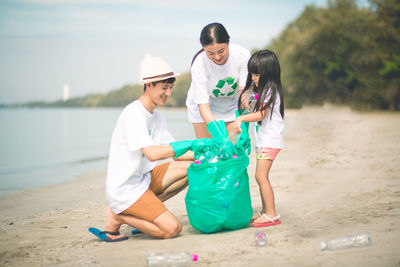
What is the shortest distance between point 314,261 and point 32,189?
5.52 meters

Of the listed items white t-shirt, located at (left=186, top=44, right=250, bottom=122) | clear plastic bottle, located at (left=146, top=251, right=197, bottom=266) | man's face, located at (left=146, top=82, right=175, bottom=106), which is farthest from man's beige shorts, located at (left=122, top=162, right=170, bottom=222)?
white t-shirt, located at (left=186, top=44, right=250, bottom=122)

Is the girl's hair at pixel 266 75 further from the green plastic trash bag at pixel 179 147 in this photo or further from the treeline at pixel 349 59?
the treeline at pixel 349 59

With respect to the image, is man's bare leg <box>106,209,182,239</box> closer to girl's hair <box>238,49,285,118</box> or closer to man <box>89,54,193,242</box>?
man <box>89,54,193,242</box>

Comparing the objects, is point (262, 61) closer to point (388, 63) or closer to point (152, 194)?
point (152, 194)

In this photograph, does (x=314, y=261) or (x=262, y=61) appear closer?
(x=314, y=261)

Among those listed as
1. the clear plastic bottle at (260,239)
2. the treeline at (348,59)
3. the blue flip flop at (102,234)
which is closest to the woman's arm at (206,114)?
the clear plastic bottle at (260,239)

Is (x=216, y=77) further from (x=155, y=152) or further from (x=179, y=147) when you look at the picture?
(x=155, y=152)

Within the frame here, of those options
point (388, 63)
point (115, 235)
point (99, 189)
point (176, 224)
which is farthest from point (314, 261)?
point (388, 63)

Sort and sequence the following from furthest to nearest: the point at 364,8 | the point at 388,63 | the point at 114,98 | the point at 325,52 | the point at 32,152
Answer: the point at 114,98, the point at 325,52, the point at 364,8, the point at 388,63, the point at 32,152

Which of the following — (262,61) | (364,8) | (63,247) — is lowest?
(63,247)

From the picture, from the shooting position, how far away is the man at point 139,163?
10.7ft

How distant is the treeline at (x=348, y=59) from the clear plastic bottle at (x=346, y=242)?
16252mm

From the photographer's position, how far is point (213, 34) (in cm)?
357

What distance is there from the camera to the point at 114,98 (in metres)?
65.3
